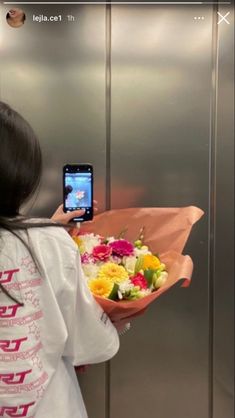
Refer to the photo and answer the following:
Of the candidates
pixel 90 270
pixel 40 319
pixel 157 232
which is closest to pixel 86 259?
pixel 90 270

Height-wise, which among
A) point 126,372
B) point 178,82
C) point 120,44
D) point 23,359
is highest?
point 120,44

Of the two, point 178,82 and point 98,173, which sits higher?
point 178,82

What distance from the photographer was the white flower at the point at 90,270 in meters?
1.25

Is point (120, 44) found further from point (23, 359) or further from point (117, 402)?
point (117, 402)

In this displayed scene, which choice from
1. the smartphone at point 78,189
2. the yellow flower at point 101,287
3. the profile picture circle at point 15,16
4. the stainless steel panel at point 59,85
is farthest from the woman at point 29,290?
the profile picture circle at point 15,16

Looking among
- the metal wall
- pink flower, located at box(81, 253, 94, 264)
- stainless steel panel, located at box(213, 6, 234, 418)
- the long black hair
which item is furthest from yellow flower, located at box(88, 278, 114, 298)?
stainless steel panel, located at box(213, 6, 234, 418)

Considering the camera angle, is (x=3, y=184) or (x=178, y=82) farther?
(x=178, y=82)

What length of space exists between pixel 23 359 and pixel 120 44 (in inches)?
53.2

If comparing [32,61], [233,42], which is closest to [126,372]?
[32,61]

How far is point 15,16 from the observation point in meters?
1.76

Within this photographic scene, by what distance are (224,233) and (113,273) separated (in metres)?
0.80

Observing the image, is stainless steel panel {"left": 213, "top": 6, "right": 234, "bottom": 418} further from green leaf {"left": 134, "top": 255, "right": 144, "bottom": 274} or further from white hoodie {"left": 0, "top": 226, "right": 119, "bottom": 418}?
white hoodie {"left": 0, "top": 226, "right": 119, "bottom": 418}

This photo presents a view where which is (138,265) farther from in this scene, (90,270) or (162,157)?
(162,157)

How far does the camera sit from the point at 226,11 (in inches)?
72.4
